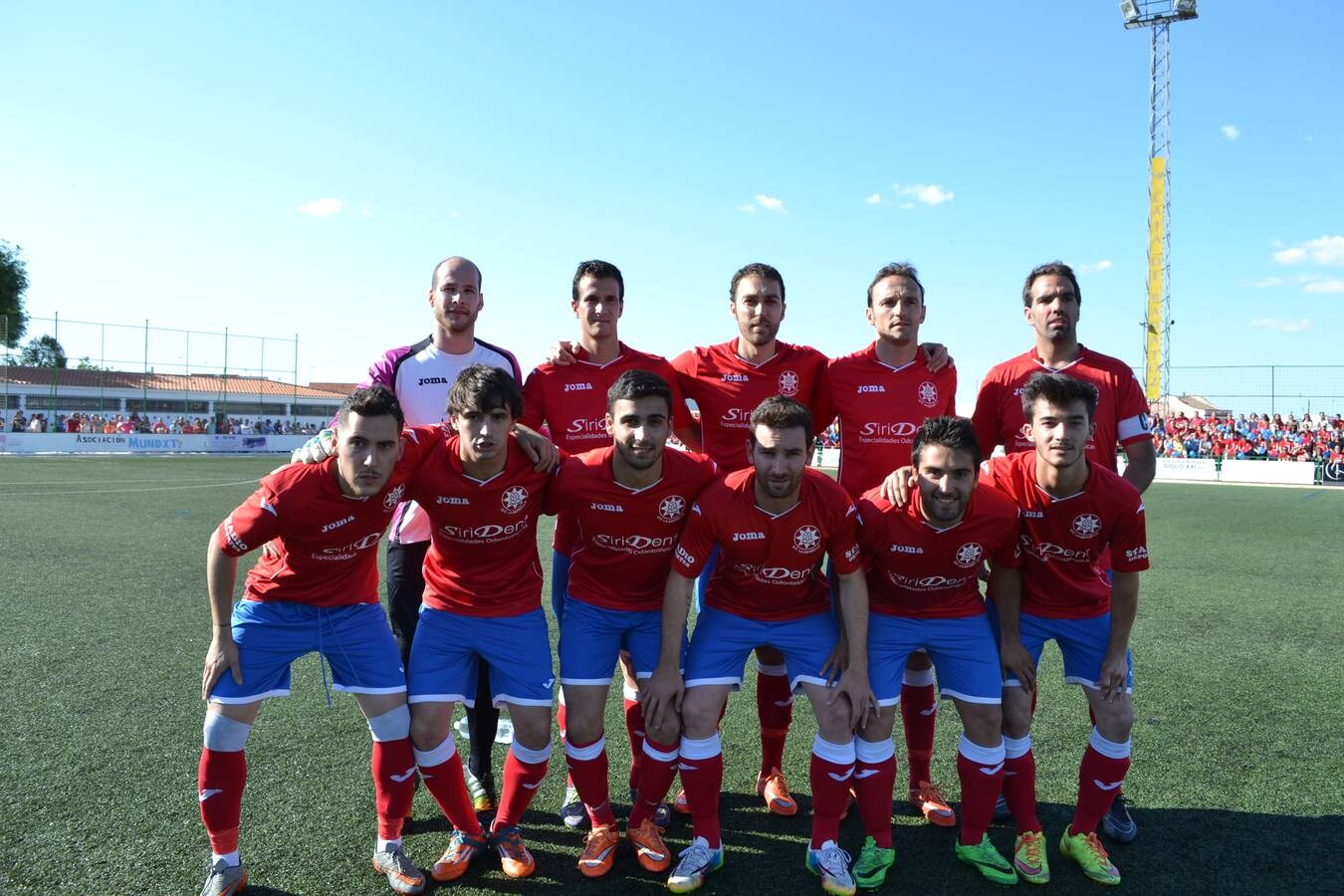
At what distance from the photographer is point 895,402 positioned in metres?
4.06

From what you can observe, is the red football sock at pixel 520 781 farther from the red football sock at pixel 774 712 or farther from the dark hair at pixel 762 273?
the dark hair at pixel 762 273

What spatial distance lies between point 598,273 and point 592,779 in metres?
2.33

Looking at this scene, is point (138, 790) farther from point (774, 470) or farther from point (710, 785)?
point (774, 470)

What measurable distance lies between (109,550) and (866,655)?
32.2 ft

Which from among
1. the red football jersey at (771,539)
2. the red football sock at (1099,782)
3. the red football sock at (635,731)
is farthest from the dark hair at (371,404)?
the red football sock at (1099,782)

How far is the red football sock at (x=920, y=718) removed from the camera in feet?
12.8

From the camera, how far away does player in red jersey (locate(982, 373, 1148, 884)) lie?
336 centimetres

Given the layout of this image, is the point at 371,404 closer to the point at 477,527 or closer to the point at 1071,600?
the point at 477,527

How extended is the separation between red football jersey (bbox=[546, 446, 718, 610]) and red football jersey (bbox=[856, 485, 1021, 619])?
789mm

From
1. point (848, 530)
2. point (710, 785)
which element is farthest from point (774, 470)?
point (710, 785)

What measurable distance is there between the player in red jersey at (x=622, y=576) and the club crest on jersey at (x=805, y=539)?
1.65ft

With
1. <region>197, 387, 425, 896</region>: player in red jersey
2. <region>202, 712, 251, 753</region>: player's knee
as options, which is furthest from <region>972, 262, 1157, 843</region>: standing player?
<region>202, 712, 251, 753</region>: player's knee

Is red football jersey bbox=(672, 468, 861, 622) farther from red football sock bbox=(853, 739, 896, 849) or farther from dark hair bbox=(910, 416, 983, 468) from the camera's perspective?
red football sock bbox=(853, 739, 896, 849)

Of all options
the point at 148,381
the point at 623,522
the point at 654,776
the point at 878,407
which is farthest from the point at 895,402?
the point at 148,381
